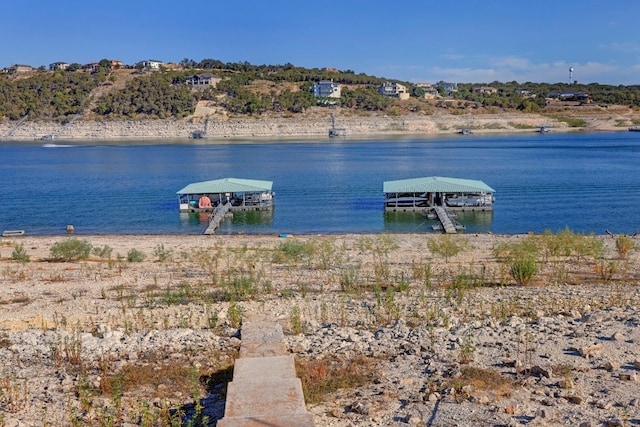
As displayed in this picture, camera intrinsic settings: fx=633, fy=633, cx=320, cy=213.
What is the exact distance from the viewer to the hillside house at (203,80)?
142 metres

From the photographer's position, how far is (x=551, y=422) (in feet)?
22.9

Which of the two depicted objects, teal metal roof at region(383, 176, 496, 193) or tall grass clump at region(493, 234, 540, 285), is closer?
tall grass clump at region(493, 234, 540, 285)

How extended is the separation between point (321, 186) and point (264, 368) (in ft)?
131

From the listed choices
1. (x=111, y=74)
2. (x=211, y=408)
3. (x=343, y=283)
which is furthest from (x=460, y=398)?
(x=111, y=74)

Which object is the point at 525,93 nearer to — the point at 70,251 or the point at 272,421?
the point at 70,251

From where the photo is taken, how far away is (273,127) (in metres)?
120

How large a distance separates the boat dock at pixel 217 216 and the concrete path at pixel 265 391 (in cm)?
2232

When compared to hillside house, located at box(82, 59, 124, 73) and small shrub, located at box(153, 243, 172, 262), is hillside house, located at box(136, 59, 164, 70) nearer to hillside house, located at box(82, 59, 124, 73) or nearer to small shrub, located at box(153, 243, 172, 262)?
hillside house, located at box(82, 59, 124, 73)

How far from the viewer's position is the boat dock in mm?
31530

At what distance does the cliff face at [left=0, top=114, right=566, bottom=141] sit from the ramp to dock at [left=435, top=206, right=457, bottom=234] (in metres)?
84.9

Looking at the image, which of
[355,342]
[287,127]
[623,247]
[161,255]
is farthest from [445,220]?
[287,127]

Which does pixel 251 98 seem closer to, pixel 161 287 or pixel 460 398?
pixel 161 287

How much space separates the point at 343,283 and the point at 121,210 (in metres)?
25.9

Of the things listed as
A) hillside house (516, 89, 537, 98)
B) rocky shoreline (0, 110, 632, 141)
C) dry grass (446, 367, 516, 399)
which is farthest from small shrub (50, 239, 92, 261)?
hillside house (516, 89, 537, 98)
